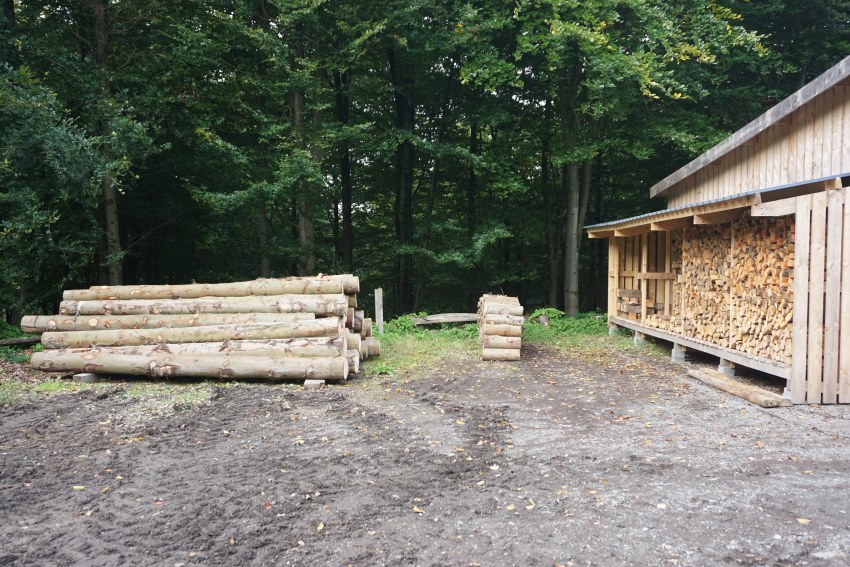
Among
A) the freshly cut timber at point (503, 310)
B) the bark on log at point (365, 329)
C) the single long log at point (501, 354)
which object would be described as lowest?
the single long log at point (501, 354)

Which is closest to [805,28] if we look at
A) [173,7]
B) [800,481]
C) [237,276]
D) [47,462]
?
[800,481]

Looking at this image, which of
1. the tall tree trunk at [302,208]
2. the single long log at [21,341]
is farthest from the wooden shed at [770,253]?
the single long log at [21,341]

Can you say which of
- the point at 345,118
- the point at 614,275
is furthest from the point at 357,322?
the point at 345,118

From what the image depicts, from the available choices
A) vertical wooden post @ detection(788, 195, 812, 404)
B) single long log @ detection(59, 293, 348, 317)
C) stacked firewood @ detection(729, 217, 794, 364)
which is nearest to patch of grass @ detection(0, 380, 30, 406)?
single long log @ detection(59, 293, 348, 317)

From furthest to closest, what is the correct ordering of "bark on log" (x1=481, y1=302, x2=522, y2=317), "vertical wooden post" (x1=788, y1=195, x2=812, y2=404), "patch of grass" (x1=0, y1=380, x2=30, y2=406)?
"bark on log" (x1=481, y1=302, x2=522, y2=317) → "patch of grass" (x1=0, y1=380, x2=30, y2=406) → "vertical wooden post" (x1=788, y1=195, x2=812, y2=404)

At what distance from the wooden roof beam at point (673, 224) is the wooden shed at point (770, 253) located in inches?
1.0

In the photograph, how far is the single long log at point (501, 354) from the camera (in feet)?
33.7

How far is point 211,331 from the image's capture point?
868 cm

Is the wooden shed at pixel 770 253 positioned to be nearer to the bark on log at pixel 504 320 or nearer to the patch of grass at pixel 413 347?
the bark on log at pixel 504 320

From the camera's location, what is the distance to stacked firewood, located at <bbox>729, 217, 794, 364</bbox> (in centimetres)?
701

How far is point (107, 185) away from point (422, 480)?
37.6 feet

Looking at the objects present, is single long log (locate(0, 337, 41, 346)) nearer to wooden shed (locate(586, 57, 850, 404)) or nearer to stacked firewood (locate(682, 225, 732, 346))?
wooden shed (locate(586, 57, 850, 404))

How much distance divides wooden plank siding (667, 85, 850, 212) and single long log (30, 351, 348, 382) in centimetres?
793

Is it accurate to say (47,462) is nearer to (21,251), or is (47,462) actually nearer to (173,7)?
(21,251)
